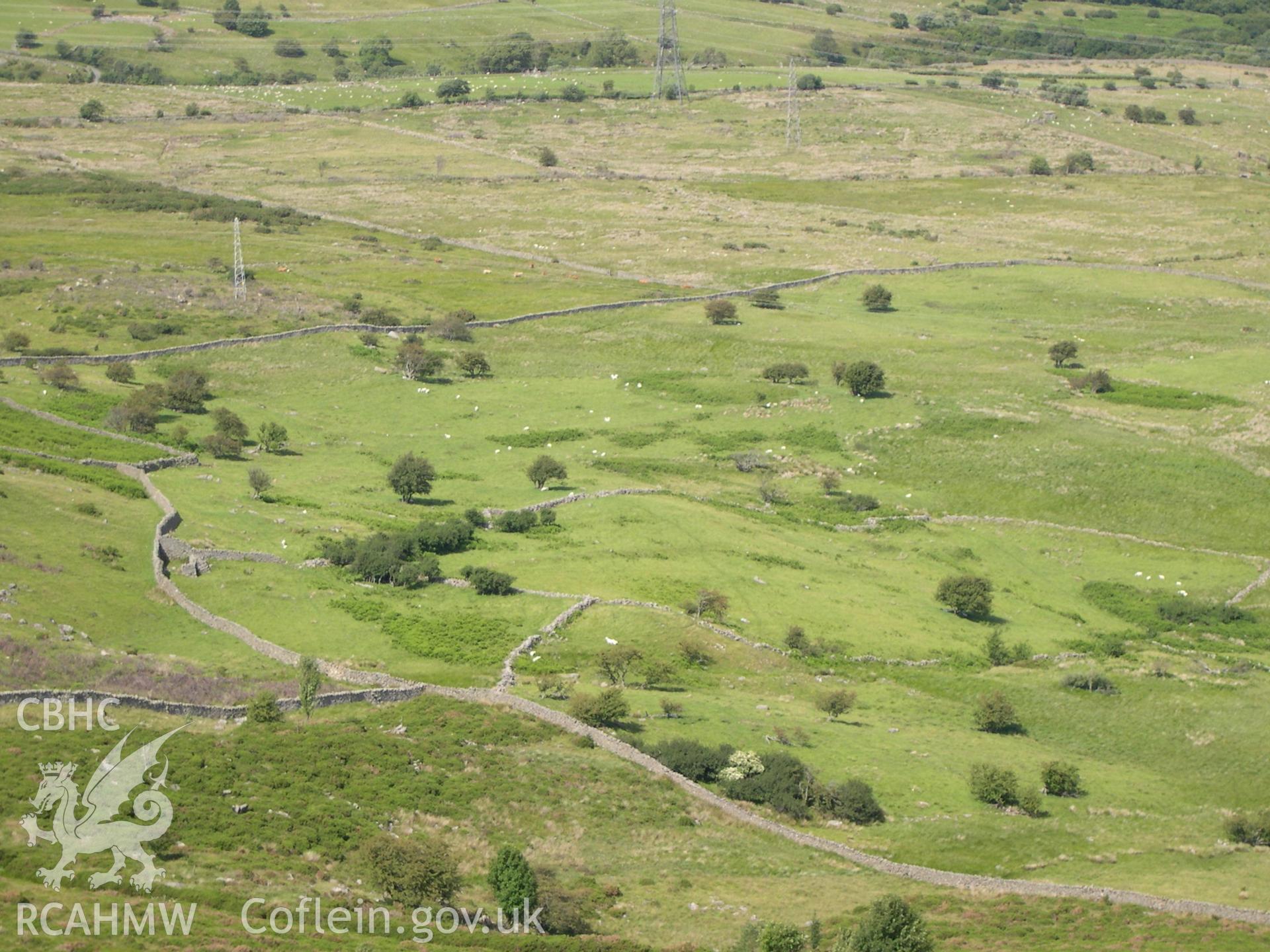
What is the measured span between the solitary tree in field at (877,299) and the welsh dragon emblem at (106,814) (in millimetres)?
97533

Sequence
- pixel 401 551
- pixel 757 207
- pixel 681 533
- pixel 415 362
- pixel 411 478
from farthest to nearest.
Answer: pixel 757 207
pixel 415 362
pixel 411 478
pixel 681 533
pixel 401 551

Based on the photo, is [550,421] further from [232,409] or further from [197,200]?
[197,200]

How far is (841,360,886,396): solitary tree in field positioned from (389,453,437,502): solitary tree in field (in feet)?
124

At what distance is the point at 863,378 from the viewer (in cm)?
11025

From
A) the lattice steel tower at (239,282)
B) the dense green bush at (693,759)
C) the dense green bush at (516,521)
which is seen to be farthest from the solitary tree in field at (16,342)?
the dense green bush at (693,759)

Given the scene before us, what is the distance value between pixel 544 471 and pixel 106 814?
46.4 m

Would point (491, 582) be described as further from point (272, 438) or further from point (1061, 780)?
point (272, 438)

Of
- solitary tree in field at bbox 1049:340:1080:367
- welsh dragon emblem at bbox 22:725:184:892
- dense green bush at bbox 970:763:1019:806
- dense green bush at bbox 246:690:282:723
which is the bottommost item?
dense green bush at bbox 970:763:1019:806

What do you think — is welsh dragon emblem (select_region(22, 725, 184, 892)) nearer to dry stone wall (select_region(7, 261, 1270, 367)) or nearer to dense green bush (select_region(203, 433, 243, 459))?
dense green bush (select_region(203, 433, 243, 459))

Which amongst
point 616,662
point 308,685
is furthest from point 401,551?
point 308,685

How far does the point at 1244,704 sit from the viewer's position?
223ft

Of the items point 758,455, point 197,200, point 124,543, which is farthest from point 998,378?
point 197,200

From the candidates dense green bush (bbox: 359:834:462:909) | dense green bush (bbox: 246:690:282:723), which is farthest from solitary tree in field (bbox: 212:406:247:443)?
dense green bush (bbox: 359:834:462:909)

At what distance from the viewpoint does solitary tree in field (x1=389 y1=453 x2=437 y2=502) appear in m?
85.2
